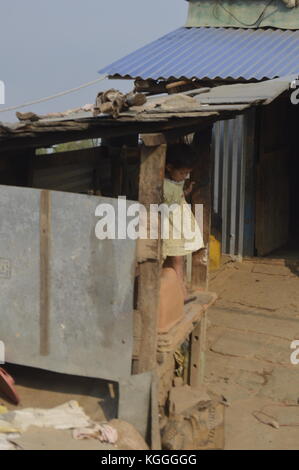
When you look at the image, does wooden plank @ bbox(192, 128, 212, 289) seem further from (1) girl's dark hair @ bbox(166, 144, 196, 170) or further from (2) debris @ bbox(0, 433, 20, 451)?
(2) debris @ bbox(0, 433, 20, 451)

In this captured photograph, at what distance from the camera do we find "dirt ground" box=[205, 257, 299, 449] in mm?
6074

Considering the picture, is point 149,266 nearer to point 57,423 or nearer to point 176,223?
point 176,223

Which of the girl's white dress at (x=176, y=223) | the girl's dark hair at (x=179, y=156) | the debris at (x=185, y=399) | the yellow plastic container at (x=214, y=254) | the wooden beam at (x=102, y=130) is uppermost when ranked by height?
the wooden beam at (x=102, y=130)

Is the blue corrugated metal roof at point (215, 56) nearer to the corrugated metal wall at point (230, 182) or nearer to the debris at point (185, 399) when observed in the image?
Result: the corrugated metal wall at point (230, 182)

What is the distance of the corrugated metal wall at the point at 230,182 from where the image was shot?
11.1 m

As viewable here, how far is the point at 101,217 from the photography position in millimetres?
4980

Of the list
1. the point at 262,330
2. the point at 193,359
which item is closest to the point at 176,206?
the point at 193,359

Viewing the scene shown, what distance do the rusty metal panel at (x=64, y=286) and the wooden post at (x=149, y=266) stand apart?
0.36ft

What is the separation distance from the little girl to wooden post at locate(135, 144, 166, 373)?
0.70m

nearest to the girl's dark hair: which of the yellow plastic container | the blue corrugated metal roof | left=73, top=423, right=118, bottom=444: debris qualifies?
left=73, top=423, right=118, bottom=444: debris

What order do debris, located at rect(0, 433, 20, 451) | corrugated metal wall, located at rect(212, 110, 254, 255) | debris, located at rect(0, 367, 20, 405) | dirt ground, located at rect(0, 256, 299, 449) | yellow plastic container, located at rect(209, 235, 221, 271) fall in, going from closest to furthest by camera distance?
debris, located at rect(0, 433, 20, 451), debris, located at rect(0, 367, 20, 405), dirt ground, located at rect(0, 256, 299, 449), yellow plastic container, located at rect(209, 235, 221, 271), corrugated metal wall, located at rect(212, 110, 254, 255)

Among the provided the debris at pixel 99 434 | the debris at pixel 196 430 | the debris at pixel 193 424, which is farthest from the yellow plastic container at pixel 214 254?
the debris at pixel 99 434

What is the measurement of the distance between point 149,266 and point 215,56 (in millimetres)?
6182

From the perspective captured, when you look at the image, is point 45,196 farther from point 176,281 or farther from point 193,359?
point 193,359
